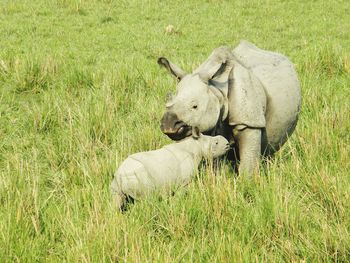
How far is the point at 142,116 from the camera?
5246 mm

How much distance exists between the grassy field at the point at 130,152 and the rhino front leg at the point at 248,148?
0.10 metres

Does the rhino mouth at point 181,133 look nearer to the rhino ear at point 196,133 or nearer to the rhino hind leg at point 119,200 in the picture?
the rhino ear at point 196,133

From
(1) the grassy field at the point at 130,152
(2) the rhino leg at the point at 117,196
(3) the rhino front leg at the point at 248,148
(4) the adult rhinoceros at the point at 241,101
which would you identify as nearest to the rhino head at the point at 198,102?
(4) the adult rhinoceros at the point at 241,101

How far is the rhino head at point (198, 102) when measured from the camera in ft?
10.0

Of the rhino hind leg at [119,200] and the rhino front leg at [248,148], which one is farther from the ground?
the rhino front leg at [248,148]

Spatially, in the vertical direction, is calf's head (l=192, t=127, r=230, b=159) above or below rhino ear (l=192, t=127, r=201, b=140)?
below

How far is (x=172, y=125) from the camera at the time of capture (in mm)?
3020

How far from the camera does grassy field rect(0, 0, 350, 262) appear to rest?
2.74 m

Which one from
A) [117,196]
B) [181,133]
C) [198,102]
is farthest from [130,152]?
[198,102]

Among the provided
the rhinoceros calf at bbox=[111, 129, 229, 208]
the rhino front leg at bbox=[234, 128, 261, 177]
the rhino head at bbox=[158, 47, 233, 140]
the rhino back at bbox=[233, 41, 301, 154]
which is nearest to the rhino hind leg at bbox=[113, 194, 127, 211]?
the rhinoceros calf at bbox=[111, 129, 229, 208]

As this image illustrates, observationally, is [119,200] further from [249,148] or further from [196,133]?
[249,148]

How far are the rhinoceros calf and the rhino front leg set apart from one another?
0.17m

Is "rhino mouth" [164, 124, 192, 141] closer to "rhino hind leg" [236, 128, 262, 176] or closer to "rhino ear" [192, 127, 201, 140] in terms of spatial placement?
"rhino ear" [192, 127, 201, 140]

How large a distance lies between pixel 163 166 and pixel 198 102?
1.42 ft
